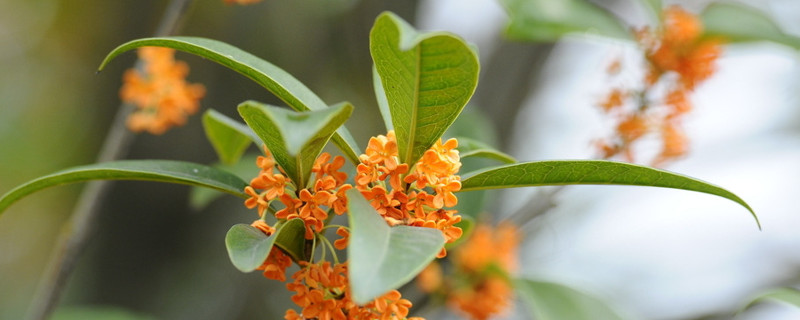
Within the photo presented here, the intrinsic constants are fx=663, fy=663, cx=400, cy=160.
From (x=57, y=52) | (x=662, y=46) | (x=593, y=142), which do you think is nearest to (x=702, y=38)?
(x=662, y=46)

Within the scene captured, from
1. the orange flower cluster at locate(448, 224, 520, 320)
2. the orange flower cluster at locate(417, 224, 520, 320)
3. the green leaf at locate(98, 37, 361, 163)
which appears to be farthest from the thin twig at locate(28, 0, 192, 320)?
the orange flower cluster at locate(448, 224, 520, 320)

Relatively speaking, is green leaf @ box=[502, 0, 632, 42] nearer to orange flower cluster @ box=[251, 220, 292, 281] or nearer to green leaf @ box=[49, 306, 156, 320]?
orange flower cluster @ box=[251, 220, 292, 281]

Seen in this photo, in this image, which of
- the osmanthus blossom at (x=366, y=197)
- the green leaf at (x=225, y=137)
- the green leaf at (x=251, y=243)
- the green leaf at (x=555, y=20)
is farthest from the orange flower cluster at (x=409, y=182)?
the green leaf at (x=555, y=20)

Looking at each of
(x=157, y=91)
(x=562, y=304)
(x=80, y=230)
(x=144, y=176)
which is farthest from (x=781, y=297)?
(x=157, y=91)

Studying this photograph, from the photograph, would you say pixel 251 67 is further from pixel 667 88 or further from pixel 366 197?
pixel 667 88

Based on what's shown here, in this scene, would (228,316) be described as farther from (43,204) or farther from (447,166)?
(447,166)
